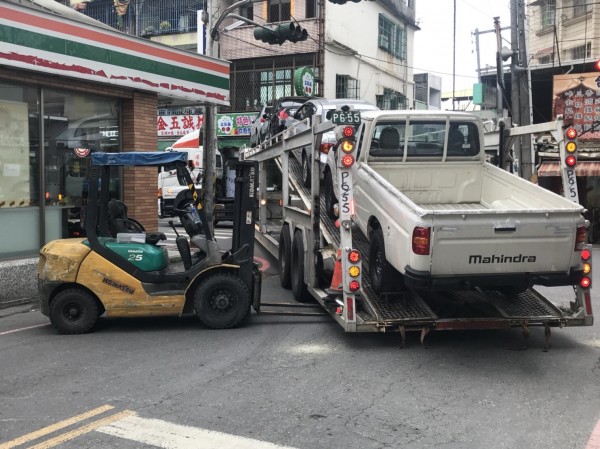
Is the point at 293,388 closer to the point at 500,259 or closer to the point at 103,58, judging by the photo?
the point at 500,259

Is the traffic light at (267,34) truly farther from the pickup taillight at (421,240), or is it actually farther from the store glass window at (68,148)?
the pickup taillight at (421,240)

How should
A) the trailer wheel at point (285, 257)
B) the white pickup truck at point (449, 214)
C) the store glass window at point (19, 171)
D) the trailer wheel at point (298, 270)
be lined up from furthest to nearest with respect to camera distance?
the trailer wheel at point (285, 257), the store glass window at point (19, 171), the trailer wheel at point (298, 270), the white pickup truck at point (449, 214)

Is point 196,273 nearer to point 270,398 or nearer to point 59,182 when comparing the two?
point 270,398

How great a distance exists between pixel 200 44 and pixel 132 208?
784 inches

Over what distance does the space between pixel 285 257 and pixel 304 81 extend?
53.2 feet

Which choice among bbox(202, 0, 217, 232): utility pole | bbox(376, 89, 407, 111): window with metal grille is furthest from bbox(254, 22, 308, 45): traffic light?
bbox(376, 89, 407, 111): window with metal grille

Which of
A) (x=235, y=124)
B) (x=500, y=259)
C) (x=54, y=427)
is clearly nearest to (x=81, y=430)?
(x=54, y=427)

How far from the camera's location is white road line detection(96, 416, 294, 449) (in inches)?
157

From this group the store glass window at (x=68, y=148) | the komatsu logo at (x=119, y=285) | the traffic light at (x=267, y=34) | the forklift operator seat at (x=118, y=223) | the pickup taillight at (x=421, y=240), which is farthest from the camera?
the traffic light at (x=267, y=34)

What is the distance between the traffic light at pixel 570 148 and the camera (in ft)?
21.6

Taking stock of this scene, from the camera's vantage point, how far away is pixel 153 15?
3262 centimetres

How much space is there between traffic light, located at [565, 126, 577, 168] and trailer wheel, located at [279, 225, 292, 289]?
4.41 meters

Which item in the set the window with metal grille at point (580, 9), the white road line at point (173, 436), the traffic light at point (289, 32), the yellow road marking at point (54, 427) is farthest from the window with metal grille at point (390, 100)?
the white road line at point (173, 436)

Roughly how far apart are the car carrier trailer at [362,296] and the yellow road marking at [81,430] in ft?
8.39
